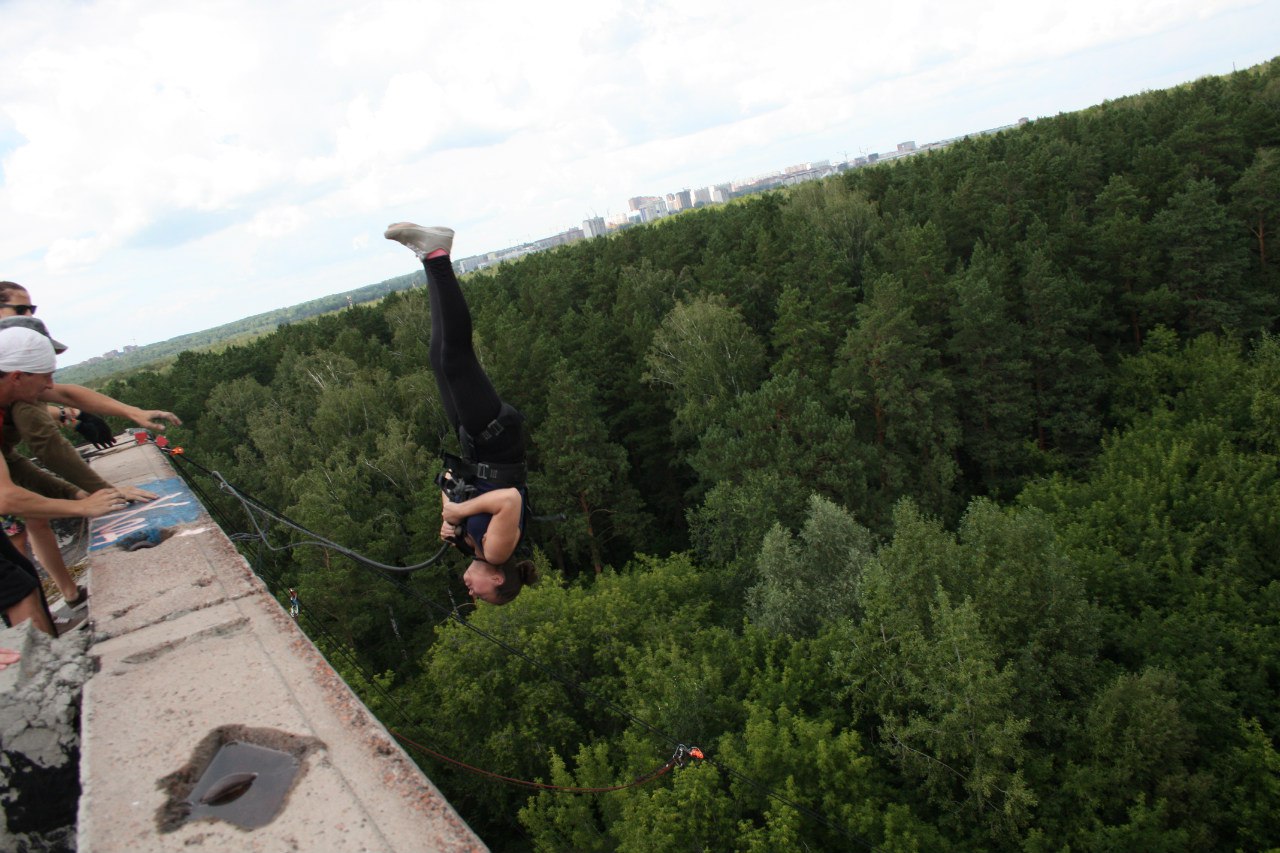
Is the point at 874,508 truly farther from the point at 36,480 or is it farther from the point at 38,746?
the point at 38,746

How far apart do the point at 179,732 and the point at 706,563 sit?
68.4 ft

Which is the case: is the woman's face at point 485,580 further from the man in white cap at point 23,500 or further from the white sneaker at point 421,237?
the man in white cap at point 23,500

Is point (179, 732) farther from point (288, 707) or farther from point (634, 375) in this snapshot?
point (634, 375)

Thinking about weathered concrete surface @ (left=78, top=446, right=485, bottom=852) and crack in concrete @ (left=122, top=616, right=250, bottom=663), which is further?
crack in concrete @ (left=122, top=616, right=250, bottom=663)

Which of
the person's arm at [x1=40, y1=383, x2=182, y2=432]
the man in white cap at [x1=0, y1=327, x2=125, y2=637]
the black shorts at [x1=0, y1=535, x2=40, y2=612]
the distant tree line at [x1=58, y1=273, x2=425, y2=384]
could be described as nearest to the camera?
the man in white cap at [x1=0, y1=327, x2=125, y2=637]

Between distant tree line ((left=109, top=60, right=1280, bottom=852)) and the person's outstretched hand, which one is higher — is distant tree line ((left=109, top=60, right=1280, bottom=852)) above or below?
below

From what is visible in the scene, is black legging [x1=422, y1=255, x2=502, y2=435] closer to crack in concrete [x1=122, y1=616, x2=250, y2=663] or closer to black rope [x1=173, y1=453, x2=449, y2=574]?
black rope [x1=173, y1=453, x2=449, y2=574]

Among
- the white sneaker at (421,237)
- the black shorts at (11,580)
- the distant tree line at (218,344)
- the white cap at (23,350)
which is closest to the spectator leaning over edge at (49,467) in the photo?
the white cap at (23,350)

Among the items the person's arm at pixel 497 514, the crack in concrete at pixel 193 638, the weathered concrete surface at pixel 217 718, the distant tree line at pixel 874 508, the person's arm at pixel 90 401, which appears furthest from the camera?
the distant tree line at pixel 874 508

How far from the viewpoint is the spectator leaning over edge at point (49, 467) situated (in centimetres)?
630

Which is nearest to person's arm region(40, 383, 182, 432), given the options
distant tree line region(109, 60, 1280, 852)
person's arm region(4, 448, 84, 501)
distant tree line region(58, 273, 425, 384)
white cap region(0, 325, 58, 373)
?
person's arm region(4, 448, 84, 501)

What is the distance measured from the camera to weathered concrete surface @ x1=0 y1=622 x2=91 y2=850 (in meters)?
4.53

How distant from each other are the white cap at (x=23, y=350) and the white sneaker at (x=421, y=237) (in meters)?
3.00

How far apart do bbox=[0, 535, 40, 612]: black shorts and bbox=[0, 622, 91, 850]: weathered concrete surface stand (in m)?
0.23
